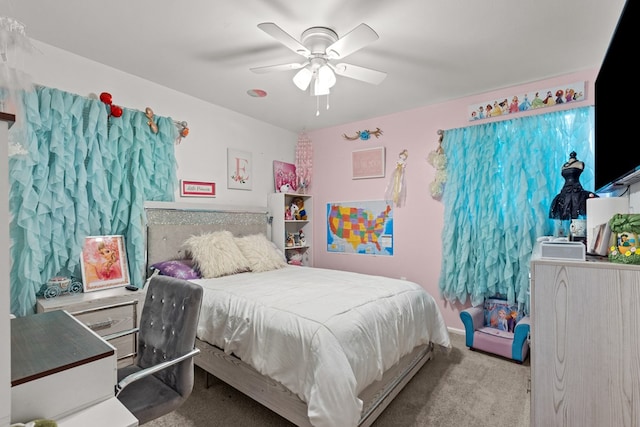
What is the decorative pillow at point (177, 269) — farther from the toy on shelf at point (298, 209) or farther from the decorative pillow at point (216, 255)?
the toy on shelf at point (298, 209)

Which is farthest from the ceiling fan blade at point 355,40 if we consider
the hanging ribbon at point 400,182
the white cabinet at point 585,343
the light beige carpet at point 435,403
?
the light beige carpet at point 435,403

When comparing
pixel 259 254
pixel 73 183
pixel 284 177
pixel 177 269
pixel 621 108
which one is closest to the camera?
pixel 621 108

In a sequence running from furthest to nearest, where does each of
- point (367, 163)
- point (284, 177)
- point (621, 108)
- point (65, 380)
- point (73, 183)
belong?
1. point (284, 177)
2. point (367, 163)
3. point (73, 183)
4. point (621, 108)
5. point (65, 380)

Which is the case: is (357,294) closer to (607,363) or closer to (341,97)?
(607,363)

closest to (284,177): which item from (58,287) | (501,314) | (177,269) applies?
(177,269)

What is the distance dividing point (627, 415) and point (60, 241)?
331 centimetres

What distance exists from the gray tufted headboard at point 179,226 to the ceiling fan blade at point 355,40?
2.15 m

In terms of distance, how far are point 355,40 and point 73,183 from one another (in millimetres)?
2320

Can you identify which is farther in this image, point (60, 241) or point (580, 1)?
point (60, 241)

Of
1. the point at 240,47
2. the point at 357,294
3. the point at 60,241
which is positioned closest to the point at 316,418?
the point at 357,294

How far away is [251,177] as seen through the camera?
156 inches

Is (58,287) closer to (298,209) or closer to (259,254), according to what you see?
(259,254)

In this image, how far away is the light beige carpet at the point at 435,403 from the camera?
1.89 meters

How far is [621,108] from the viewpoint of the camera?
1.36 m
